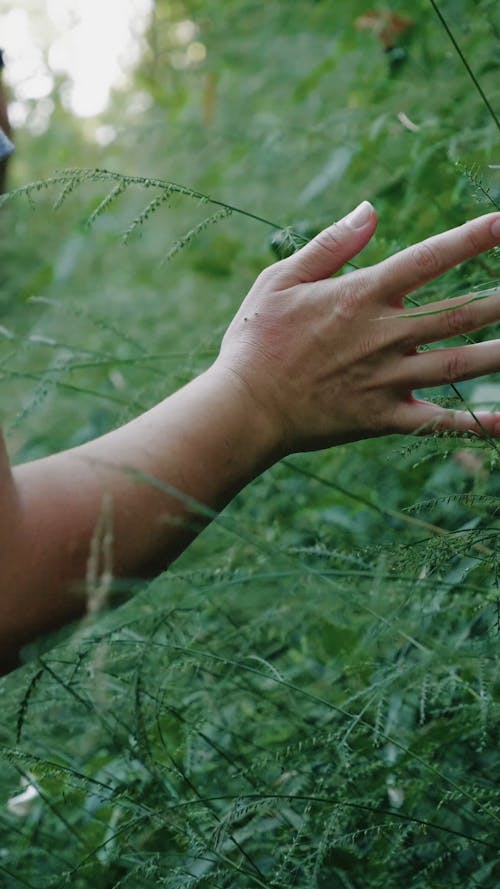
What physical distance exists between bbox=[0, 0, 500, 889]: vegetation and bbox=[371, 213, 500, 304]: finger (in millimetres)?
33

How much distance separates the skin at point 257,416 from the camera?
2.43 feet

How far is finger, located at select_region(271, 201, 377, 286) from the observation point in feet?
2.89

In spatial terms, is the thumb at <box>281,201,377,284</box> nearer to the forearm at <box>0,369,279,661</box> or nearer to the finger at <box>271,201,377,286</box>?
the finger at <box>271,201,377,286</box>

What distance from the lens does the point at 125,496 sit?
0.77 metres

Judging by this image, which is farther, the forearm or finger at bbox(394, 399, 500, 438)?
finger at bbox(394, 399, 500, 438)

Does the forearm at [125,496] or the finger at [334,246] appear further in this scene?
the finger at [334,246]

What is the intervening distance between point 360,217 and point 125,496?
348 mm

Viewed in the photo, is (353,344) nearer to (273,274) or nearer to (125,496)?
(273,274)

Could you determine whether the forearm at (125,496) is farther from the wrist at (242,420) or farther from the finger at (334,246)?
the finger at (334,246)

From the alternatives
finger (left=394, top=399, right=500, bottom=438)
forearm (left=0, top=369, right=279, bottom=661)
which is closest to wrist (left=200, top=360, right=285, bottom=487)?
forearm (left=0, top=369, right=279, bottom=661)

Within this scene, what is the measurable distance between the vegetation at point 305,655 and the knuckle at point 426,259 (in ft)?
0.22

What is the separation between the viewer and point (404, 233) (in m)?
1.68

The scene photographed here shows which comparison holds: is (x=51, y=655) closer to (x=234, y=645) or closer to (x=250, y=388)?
(x=234, y=645)

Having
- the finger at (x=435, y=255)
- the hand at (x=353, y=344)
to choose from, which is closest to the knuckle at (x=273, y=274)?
the hand at (x=353, y=344)
